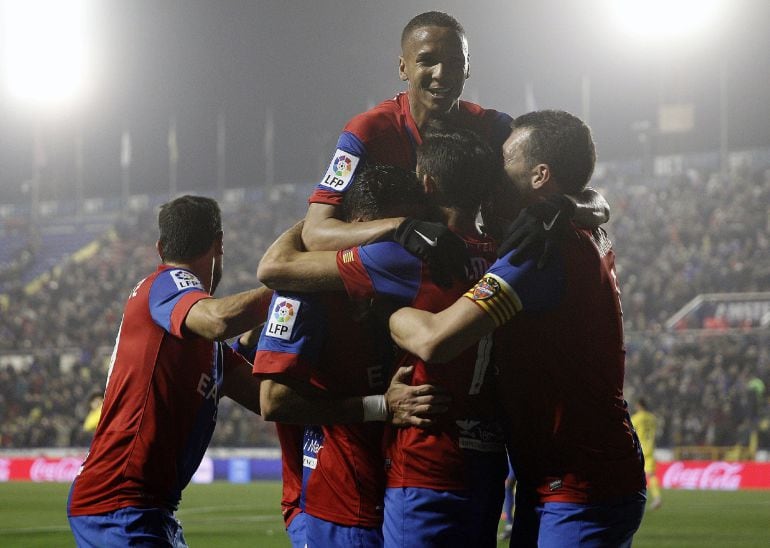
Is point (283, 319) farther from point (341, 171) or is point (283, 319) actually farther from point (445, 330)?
point (341, 171)

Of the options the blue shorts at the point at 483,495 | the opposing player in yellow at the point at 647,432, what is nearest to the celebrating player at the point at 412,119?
the blue shorts at the point at 483,495

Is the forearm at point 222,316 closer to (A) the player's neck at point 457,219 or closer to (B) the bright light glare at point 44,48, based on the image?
(A) the player's neck at point 457,219

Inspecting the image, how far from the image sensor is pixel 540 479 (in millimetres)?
3994

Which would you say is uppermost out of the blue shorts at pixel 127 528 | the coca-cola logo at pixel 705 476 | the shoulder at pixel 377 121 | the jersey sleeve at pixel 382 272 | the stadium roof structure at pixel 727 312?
the shoulder at pixel 377 121

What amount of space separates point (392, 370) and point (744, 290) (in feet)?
87.3

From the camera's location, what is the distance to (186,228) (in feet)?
16.6

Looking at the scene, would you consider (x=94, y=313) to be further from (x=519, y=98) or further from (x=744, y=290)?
(x=744, y=290)

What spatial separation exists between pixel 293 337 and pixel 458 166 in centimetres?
84

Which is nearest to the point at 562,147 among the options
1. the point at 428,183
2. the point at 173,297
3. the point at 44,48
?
the point at 428,183

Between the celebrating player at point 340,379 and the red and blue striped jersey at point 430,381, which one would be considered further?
the celebrating player at point 340,379

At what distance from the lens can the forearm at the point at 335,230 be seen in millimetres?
4000

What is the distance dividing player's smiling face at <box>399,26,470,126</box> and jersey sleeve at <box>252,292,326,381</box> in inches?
52.1

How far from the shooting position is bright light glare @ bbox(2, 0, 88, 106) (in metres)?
40.2

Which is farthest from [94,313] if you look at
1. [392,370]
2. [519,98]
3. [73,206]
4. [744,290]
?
[392,370]
